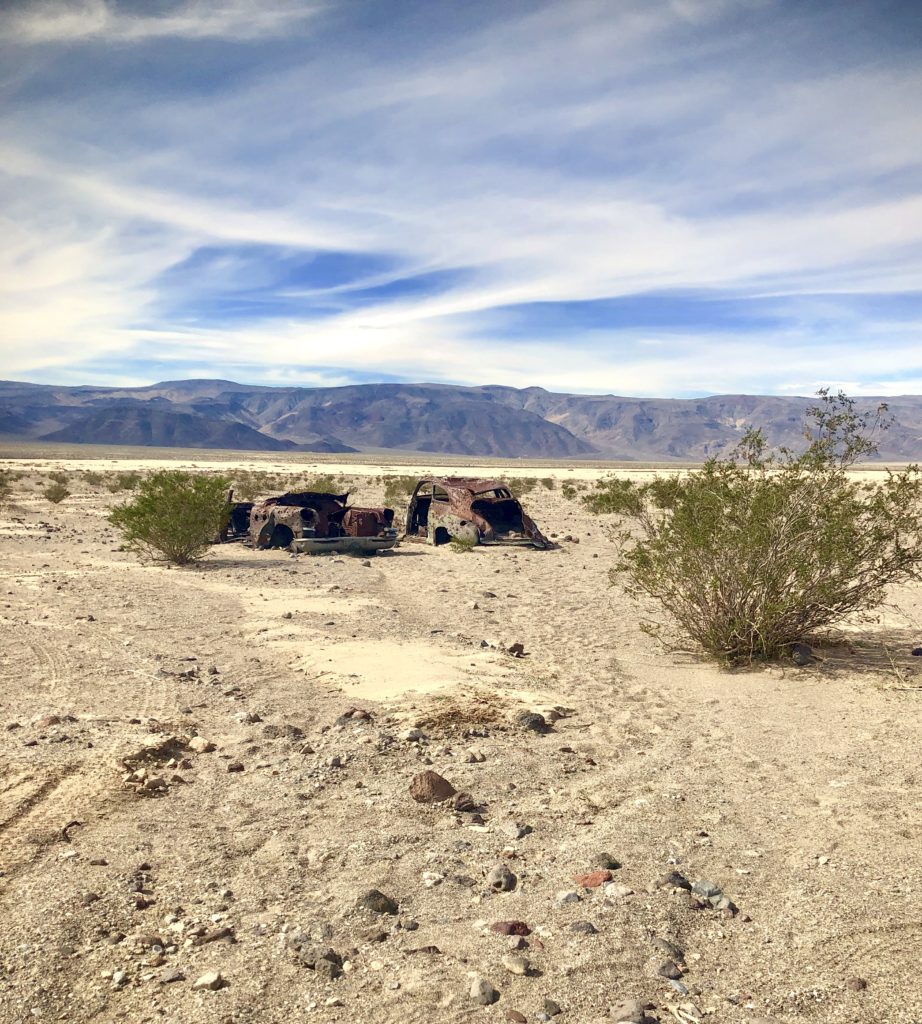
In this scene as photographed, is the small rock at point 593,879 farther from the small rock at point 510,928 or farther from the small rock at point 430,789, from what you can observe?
the small rock at point 430,789

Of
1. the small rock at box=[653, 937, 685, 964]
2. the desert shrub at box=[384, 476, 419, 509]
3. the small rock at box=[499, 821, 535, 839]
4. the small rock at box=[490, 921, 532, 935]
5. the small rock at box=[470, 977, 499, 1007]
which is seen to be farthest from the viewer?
the desert shrub at box=[384, 476, 419, 509]

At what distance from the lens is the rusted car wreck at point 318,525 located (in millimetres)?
17172

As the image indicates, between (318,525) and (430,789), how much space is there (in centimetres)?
1285

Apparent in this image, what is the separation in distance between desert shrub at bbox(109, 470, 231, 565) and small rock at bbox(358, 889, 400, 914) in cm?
1224

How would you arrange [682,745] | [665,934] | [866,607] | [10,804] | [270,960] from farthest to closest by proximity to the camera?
[866,607], [682,745], [10,804], [665,934], [270,960]

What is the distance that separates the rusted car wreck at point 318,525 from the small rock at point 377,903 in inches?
527

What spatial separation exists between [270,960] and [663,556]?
6.58 metres

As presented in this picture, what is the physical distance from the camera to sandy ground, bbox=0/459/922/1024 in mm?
3283

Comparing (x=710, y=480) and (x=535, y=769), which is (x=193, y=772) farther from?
(x=710, y=480)

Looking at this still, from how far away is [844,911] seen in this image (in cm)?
386

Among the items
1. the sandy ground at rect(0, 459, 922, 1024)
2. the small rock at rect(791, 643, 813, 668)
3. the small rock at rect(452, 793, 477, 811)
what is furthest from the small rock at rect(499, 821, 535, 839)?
the small rock at rect(791, 643, 813, 668)

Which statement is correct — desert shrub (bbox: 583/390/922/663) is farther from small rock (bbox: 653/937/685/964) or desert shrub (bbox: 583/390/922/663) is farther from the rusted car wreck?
the rusted car wreck

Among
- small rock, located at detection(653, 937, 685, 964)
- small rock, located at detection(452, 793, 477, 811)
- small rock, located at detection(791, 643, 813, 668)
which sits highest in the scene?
small rock, located at detection(791, 643, 813, 668)

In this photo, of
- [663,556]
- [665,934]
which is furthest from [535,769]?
[663,556]
